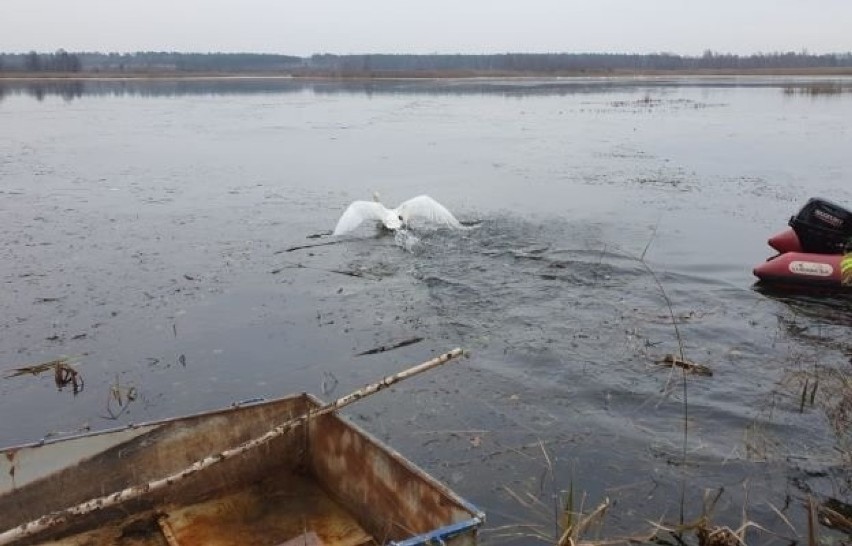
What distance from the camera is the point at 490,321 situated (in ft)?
30.6

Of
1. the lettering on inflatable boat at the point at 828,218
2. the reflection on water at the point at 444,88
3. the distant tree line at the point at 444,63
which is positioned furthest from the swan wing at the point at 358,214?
the distant tree line at the point at 444,63

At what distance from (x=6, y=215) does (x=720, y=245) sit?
13.7 metres

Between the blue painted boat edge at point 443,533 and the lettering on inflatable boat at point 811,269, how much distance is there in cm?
777

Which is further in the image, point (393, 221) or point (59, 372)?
point (393, 221)

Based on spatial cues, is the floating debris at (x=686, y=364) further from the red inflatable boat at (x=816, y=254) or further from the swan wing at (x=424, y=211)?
the swan wing at (x=424, y=211)

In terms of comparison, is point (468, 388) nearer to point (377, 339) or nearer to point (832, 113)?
point (377, 339)

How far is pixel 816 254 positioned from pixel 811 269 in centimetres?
40

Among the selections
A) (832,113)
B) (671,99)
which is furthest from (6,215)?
(671,99)

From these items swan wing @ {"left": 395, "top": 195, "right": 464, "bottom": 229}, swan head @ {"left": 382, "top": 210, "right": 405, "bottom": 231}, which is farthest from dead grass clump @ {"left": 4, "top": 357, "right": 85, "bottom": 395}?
swan wing @ {"left": 395, "top": 195, "right": 464, "bottom": 229}

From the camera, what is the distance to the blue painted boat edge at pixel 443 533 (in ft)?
12.8

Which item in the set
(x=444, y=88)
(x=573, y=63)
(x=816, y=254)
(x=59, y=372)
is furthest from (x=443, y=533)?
(x=573, y=63)

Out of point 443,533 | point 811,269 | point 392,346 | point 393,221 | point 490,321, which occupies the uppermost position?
point 393,221

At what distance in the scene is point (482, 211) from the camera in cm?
1543

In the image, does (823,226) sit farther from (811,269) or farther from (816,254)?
(811,269)
